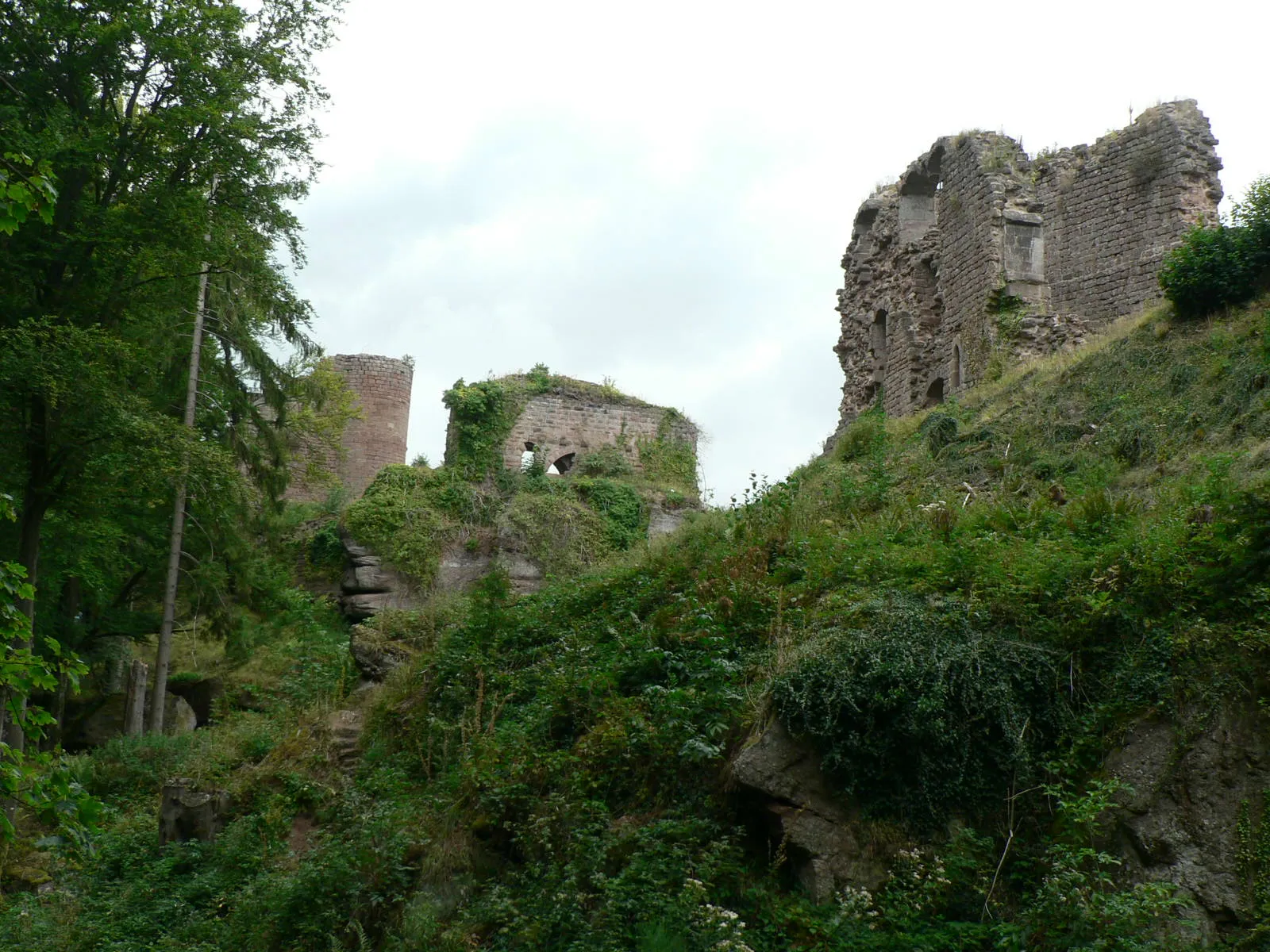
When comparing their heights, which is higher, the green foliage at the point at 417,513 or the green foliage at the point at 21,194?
the green foliage at the point at 417,513

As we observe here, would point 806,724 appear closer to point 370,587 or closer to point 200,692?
point 200,692

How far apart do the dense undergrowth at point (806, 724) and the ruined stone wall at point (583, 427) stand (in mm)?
14200

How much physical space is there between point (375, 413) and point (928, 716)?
27.1 meters

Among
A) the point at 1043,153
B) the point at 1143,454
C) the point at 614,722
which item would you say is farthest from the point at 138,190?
the point at 1043,153

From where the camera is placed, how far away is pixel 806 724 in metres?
6.32

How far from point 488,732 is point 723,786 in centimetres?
296

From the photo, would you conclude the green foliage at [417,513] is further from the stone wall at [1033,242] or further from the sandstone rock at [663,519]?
the stone wall at [1033,242]

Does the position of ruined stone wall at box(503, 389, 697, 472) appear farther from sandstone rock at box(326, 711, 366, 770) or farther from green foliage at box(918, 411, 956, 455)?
sandstone rock at box(326, 711, 366, 770)

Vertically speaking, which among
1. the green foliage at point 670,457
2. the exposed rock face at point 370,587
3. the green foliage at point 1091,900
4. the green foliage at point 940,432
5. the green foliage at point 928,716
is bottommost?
the green foliage at point 1091,900

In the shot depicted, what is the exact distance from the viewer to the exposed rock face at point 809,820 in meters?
5.93

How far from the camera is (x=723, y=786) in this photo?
6.66 m

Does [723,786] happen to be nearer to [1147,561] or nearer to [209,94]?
[1147,561]

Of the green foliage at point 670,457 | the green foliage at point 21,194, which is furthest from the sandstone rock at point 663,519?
the green foliage at point 21,194

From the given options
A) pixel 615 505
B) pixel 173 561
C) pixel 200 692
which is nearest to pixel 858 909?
pixel 173 561
